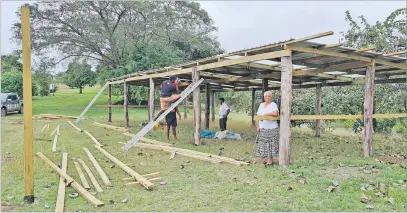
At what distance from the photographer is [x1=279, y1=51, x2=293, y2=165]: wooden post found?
23.7ft

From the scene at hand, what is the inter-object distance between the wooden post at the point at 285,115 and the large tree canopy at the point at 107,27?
2189 cm

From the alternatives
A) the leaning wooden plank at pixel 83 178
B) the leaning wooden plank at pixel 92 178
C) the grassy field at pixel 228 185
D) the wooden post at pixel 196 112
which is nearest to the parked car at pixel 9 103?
the grassy field at pixel 228 185

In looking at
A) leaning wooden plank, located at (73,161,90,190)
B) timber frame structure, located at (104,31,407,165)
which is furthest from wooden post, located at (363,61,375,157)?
leaning wooden plank, located at (73,161,90,190)

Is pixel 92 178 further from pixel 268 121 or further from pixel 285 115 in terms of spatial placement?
pixel 285 115

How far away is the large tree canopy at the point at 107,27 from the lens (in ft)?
88.7

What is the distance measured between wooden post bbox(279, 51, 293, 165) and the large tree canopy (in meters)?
21.9

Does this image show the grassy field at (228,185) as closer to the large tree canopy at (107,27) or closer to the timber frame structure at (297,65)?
the timber frame structure at (297,65)

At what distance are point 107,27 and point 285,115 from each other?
2393 cm

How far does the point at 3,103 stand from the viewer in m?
22.9

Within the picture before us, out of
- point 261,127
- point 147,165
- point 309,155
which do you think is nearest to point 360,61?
point 309,155

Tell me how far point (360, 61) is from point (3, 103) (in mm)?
22375

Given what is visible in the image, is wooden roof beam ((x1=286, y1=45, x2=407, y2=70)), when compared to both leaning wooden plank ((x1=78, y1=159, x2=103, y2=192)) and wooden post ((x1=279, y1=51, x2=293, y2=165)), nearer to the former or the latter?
wooden post ((x1=279, y1=51, x2=293, y2=165))

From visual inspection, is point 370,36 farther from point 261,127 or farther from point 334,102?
Result: point 261,127

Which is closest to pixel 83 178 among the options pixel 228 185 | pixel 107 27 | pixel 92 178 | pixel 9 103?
pixel 92 178
